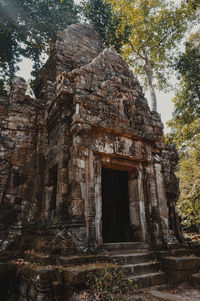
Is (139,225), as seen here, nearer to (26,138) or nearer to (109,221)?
(109,221)

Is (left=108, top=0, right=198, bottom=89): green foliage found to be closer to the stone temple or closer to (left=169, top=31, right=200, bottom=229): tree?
(left=169, top=31, right=200, bottom=229): tree

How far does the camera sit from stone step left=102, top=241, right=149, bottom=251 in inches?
190

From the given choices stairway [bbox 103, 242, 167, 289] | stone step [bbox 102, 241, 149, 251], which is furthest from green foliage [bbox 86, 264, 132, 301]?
stone step [bbox 102, 241, 149, 251]

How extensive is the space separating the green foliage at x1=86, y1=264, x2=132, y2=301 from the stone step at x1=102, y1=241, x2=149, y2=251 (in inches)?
42.1

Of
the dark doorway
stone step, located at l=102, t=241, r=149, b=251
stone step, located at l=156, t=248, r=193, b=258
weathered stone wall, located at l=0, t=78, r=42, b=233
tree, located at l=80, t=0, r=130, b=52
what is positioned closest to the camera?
stone step, located at l=102, t=241, r=149, b=251

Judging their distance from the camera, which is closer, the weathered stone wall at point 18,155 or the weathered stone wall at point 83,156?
the weathered stone wall at point 83,156

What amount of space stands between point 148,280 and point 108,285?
50.8 inches

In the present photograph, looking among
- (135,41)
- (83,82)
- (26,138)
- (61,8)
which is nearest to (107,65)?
(83,82)

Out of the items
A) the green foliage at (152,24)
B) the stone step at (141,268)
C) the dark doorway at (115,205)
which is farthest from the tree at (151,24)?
the stone step at (141,268)

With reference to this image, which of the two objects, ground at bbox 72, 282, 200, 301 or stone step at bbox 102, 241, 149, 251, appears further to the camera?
stone step at bbox 102, 241, 149, 251

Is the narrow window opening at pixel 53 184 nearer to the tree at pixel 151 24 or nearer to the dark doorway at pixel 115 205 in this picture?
the dark doorway at pixel 115 205

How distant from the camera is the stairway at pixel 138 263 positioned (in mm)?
4230

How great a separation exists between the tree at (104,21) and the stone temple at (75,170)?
651 cm

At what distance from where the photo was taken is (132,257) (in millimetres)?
4695
